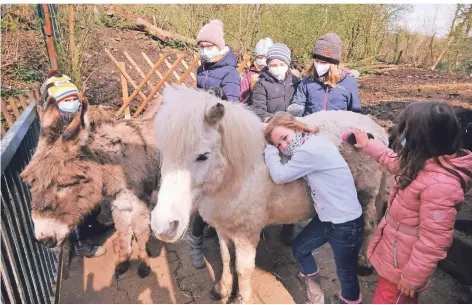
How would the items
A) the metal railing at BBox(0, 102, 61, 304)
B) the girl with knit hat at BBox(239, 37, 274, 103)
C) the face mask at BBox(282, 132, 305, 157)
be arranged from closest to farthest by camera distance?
1. the metal railing at BBox(0, 102, 61, 304)
2. the face mask at BBox(282, 132, 305, 157)
3. the girl with knit hat at BBox(239, 37, 274, 103)

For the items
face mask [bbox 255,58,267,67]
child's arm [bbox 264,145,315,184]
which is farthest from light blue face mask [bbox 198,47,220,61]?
child's arm [bbox 264,145,315,184]

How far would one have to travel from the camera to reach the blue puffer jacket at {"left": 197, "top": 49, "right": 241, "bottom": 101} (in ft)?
12.1

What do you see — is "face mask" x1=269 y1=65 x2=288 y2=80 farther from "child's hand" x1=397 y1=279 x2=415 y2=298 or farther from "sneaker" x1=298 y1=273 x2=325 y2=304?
"child's hand" x1=397 y1=279 x2=415 y2=298

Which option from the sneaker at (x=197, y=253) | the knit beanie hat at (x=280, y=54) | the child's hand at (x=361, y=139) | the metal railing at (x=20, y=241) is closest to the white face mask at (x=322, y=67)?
the knit beanie hat at (x=280, y=54)

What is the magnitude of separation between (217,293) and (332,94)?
2.47 metres

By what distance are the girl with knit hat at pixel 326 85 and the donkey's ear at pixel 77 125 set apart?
2.09 meters

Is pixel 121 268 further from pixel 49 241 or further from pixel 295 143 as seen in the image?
pixel 295 143

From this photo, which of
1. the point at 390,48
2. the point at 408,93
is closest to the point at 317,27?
the point at 408,93

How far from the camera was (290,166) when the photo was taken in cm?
236

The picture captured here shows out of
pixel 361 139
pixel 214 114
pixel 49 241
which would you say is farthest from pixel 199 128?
pixel 49 241

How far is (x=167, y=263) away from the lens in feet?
11.8

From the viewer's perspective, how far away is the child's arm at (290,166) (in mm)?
2320

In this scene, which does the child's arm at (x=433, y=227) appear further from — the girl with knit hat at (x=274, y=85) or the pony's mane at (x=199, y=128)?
the girl with knit hat at (x=274, y=85)

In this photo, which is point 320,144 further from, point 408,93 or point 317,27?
point 317,27
